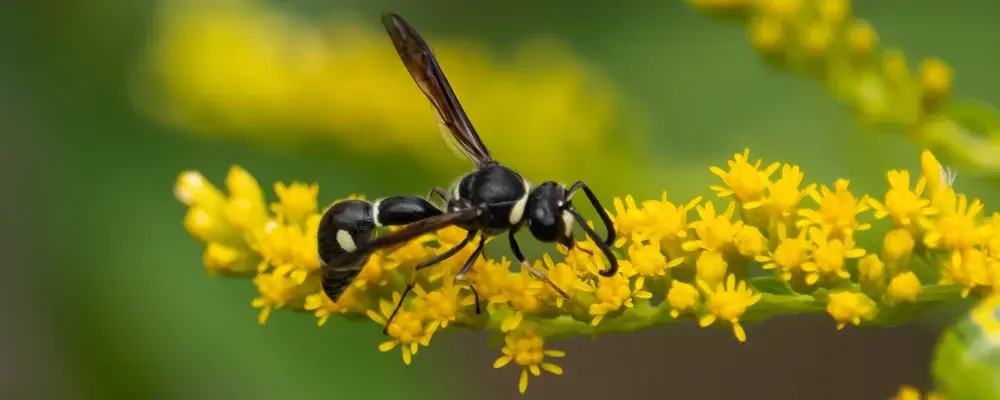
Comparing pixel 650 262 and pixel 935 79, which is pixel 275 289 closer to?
pixel 650 262

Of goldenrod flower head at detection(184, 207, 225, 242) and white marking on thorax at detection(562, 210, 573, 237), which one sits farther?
goldenrod flower head at detection(184, 207, 225, 242)

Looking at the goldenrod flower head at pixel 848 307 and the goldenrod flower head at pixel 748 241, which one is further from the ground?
the goldenrod flower head at pixel 748 241

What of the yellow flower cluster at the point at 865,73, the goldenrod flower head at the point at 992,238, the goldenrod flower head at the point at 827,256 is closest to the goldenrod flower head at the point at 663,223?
the goldenrod flower head at the point at 827,256

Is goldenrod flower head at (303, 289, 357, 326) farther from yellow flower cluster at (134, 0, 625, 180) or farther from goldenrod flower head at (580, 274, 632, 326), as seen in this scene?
yellow flower cluster at (134, 0, 625, 180)

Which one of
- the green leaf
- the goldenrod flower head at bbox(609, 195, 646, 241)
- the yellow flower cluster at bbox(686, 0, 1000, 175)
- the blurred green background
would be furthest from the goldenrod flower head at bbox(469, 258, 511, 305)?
the blurred green background

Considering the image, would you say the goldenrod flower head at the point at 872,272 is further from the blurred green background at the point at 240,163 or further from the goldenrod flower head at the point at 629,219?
the blurred green background at the point at 240,163
